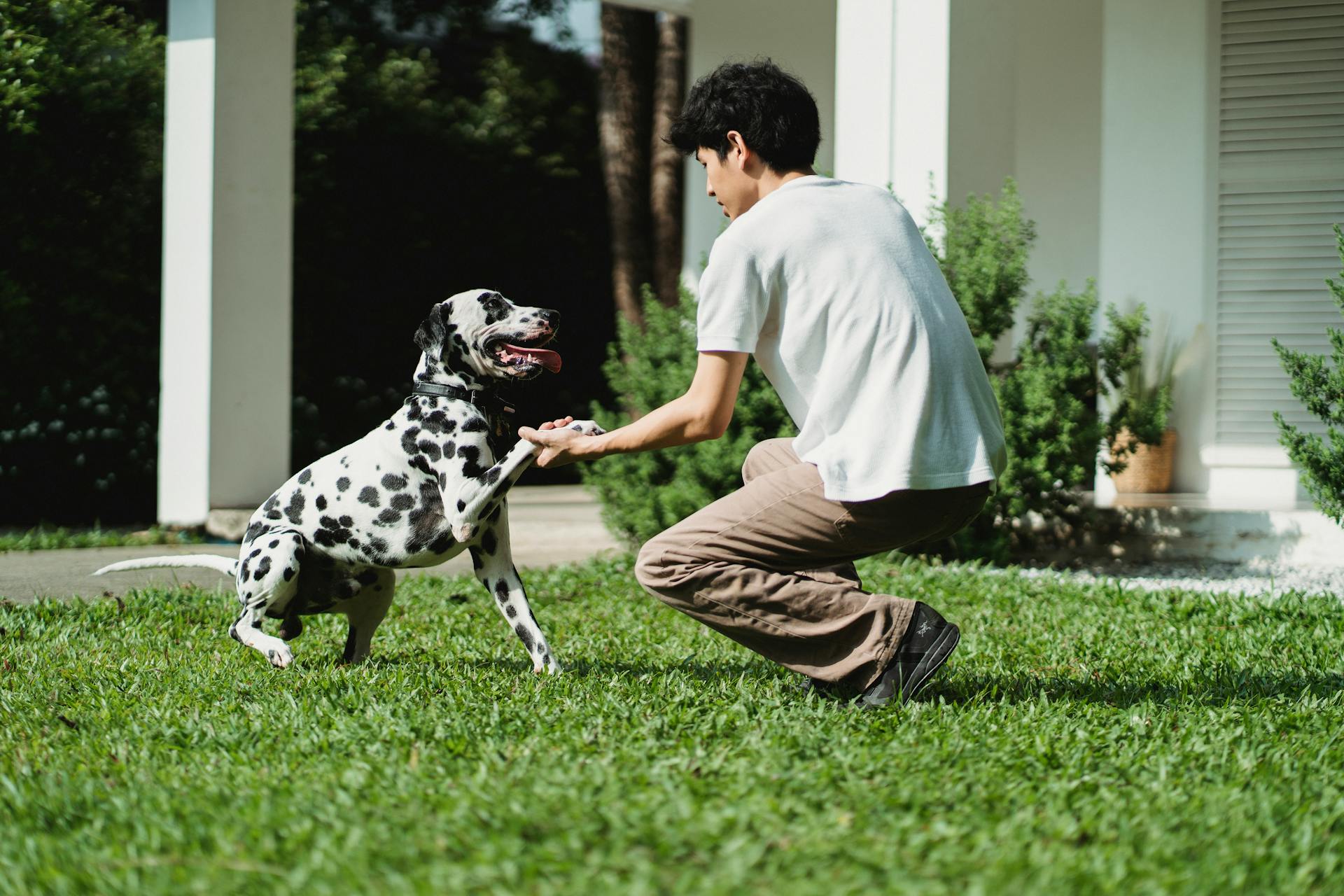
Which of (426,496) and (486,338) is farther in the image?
(426,496)

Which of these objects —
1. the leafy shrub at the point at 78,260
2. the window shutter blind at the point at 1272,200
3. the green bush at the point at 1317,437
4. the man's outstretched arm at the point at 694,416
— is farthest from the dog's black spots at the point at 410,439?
the leafy shrub at the point at 78,260

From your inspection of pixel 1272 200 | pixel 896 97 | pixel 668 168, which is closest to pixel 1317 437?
pixel 1272 200

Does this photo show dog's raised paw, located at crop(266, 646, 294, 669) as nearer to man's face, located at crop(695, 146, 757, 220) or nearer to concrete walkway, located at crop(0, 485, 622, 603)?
man's face, located at crop(695, 146, 757, 220)

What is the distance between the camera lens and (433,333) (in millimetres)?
4309

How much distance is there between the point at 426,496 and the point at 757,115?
1.64 metres

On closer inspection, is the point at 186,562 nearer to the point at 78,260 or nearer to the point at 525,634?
the point at 525,634

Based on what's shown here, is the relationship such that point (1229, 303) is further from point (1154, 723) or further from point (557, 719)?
point (557, 719)

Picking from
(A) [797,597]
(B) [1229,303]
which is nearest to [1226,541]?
(B) [1229,303]

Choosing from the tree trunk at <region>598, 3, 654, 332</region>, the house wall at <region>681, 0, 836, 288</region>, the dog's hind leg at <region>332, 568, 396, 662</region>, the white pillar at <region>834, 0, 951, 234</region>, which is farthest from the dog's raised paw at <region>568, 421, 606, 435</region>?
the tree trunk at <region>598, 3, 654, 332</region>

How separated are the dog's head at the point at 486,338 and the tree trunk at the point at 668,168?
9.57 meters

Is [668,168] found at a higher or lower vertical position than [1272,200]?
higher

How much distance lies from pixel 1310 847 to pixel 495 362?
104 inches

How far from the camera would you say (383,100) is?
1456 cm

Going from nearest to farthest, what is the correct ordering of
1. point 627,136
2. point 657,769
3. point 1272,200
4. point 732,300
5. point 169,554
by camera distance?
1. point 657,769
2. point 732,300
3. point 169,554
4. point 1272,200
5. point 627,136
